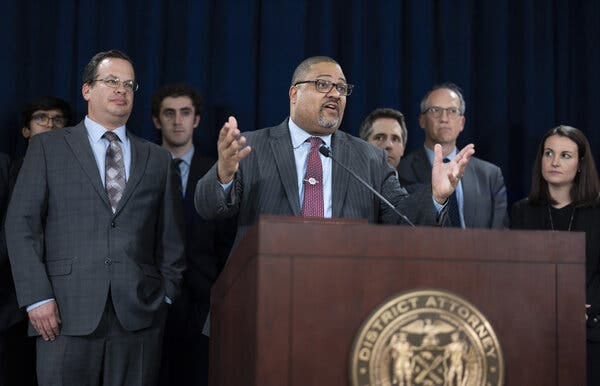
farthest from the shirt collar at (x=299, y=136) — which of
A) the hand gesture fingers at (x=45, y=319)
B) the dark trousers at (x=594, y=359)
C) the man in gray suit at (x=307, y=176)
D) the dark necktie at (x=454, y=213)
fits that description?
the dark trousers at (x=594, y=359)

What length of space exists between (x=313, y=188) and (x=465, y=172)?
1.26 m

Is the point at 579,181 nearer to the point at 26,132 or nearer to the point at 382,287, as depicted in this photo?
the point at 382,287

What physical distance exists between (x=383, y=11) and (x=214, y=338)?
8.44 feet

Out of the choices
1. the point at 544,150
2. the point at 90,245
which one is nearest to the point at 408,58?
the point at 544,150

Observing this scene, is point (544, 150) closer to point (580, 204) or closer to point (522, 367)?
point (580, 204)

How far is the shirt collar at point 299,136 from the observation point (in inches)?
108

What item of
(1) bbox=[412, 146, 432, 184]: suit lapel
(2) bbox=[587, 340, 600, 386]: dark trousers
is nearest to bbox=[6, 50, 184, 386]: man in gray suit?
(1) bbox=[412, 146, 432, 184]: suit lapel

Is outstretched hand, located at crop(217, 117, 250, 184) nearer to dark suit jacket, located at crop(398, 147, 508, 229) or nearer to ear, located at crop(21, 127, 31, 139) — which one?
dark suit jacket, located at crop(398, 147, 508, 229)

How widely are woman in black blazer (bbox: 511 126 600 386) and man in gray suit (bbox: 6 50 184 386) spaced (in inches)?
55.5

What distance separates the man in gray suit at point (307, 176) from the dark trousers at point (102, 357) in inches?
21.2

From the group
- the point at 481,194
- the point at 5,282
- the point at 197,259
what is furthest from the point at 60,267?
the point at 481,194

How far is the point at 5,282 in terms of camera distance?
129 inches

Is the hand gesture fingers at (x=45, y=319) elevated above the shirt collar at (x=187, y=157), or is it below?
below

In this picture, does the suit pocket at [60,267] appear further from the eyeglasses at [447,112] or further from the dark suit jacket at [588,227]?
the eyeglasses at [447,112]
